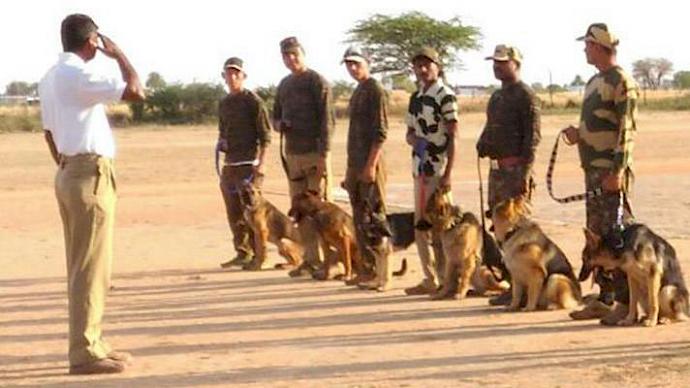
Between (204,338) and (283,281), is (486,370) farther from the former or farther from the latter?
(283,281)

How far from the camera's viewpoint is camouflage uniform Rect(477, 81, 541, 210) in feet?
35.1

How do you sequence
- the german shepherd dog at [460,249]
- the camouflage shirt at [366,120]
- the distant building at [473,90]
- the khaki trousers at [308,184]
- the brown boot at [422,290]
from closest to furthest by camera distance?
the german shepherd dog at [460,249], the brown boot at [422,290], the camouflage shirt at [366,120], the khaki trousers at [308,184], the distant building at [473,90]

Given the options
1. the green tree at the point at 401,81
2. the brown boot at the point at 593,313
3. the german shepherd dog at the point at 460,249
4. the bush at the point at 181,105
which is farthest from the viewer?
the green tree at the point at 401,81

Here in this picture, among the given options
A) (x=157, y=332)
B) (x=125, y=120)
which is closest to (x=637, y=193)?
(x=157, y=332)

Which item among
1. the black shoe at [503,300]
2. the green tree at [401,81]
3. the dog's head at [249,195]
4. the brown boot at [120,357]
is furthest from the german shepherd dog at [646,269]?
the green tree at [401,81]

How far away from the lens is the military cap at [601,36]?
9.53 meters

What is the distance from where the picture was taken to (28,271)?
46.7ft

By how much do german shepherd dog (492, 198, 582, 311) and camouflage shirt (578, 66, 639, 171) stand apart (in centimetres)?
73

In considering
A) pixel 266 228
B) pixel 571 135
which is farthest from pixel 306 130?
pixel 571 135

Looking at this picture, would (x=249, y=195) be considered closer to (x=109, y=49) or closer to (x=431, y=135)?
(x=431, y=135)

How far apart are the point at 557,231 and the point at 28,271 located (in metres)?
6.12

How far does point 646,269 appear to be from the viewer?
9.43 metres

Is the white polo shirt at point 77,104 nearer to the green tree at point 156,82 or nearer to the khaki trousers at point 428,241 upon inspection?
the khaki trousers at point 428,241

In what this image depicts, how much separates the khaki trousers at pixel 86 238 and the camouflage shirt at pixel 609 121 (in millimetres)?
3466
